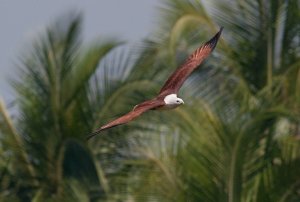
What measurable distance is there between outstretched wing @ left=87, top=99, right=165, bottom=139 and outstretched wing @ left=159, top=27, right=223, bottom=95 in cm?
51

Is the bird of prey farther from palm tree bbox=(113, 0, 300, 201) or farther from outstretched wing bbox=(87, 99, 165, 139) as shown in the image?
palm tree bbox=(113, 0, 300, 201)

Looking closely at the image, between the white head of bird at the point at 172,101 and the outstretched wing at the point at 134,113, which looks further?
the white head of bird at the point at 172,101

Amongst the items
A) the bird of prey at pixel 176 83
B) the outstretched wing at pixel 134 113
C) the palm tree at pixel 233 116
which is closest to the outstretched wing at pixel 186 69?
the bird of prey at pixel 176 83

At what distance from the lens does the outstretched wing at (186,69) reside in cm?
1432

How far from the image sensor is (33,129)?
19.2 meters

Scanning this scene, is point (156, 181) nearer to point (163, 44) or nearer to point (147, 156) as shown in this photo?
point (147, 156)

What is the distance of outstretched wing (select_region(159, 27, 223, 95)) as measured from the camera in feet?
47.0

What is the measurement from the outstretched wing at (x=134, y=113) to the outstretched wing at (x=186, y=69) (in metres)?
0.51

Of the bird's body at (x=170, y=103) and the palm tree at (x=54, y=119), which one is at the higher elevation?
the palm tree at (x=54, y=119)

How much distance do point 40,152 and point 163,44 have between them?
1.90 meters

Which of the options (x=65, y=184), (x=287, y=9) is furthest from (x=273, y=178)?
(x=287, y=9)

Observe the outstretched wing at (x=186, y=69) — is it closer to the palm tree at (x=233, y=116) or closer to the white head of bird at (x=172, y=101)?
the white head of bird at (x=172, y=101)

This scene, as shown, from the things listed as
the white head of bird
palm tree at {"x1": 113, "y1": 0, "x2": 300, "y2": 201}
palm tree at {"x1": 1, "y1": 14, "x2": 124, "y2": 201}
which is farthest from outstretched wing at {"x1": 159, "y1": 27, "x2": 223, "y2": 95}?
palm tree at {"x1": 1, "y1": 14, "x2": 124, "y2": 201}

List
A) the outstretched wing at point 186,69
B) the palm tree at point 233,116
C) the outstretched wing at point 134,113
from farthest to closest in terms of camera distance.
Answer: the palm tree at point 233,116, the outstretched wing at point 186,69, the outstretched wing at point 134,113
